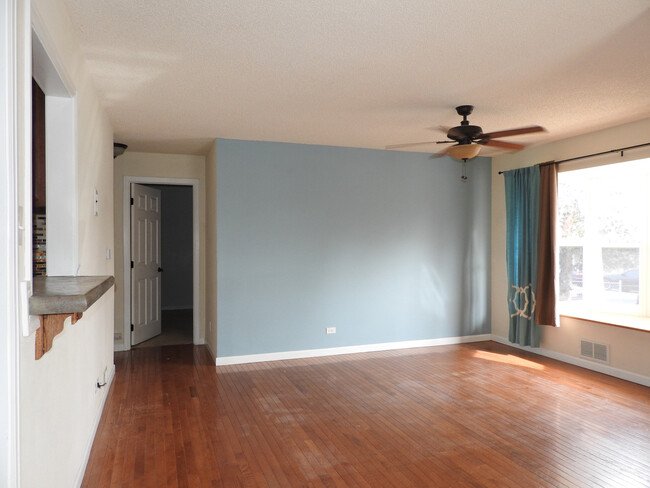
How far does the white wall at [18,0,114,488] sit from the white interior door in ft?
5.82

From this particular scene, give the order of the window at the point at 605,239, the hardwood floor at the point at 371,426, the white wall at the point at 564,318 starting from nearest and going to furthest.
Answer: the hardwood floor at the point at 371,426 < the white wall at the point at 564,318 < the window at the point at 605,239

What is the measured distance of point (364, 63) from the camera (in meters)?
3.07

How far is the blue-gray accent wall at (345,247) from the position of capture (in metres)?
5.33

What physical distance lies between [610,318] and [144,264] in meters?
5.85

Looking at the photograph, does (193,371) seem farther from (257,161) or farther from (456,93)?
(456,93)

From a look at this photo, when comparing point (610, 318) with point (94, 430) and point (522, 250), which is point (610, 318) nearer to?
point (522, 250)

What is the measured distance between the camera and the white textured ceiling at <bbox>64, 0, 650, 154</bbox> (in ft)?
7.87

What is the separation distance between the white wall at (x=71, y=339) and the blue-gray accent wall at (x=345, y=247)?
1.48m

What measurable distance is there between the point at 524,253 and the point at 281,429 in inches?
153

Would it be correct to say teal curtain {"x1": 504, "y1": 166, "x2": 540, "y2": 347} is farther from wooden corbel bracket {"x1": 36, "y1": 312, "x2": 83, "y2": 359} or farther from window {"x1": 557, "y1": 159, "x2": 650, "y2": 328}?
wooden corbel bracket {"x1": 36, "y1": 312, "x2": 83, "y2": 359}

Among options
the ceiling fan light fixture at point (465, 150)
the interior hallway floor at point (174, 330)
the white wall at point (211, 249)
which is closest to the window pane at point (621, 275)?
the ceiling fan light fixture at point (465, 150)

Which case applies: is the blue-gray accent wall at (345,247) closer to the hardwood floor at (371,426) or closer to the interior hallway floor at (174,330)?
the hardwood floor at (371,426)

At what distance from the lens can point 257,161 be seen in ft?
17.7

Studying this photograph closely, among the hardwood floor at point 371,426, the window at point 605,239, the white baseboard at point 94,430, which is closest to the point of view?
the white baseboard at point 94,430
